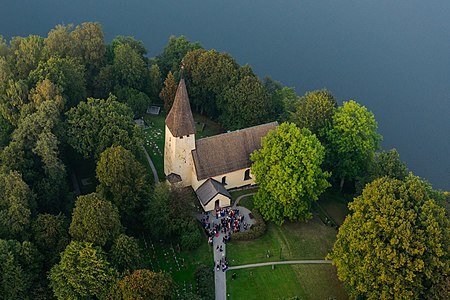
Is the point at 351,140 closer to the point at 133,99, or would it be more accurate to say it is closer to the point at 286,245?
the point at 286,245

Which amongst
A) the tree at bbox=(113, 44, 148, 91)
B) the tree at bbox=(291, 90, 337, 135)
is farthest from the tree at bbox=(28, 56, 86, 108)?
the tree at bbox=(291, 90, 337, 135)

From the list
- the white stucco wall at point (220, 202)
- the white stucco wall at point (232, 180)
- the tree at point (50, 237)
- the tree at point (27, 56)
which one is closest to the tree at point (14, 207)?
the tree at point (50, 237)

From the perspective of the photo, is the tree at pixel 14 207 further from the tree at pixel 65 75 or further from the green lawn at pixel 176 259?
the tree at pixel 65 75

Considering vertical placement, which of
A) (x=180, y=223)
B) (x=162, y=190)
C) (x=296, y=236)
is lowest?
(x=296, y=236)

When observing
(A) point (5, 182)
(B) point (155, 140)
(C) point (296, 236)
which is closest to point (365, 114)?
(C) point (296, 236)

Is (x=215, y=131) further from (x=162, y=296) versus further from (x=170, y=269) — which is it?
(x=162, y=296)

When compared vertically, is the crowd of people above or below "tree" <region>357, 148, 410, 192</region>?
below

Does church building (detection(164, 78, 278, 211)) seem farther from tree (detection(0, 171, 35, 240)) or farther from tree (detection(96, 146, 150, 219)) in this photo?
tree (detection(0, 171, 35, 240))
